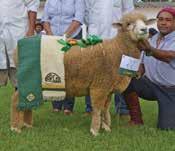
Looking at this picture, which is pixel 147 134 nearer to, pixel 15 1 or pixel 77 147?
pixel 77 147

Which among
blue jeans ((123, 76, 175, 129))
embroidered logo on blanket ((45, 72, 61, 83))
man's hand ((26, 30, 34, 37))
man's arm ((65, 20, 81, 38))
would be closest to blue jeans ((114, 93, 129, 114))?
blue jeans ((123, 76, 175, 129))

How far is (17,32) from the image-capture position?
21.9 feet

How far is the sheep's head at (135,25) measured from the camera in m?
5.66

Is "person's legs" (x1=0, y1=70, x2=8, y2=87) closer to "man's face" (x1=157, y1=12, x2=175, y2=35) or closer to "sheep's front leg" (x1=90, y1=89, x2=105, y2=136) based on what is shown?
"sheep's front leg" (x1=90, y1=89, x2=105, y2=136)

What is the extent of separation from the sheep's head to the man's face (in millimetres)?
513

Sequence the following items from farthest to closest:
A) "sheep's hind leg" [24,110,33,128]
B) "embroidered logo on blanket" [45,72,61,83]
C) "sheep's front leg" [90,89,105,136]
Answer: "sheep's hind leg" [24,110,33,128], "sheep's front leg" [90,89,105,136], "embroidered logo on blanket" [45,72,61,83]

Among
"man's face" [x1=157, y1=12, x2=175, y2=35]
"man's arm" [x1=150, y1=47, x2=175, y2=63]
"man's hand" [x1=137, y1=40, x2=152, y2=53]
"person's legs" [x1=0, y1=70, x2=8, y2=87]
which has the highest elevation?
"man's face" [x1=157, y1=12, x2=175, y2=35]

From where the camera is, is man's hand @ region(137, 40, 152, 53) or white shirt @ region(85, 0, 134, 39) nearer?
man's hand @ region(137, 40, 152, 53)

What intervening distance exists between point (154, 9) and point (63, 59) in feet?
44.3

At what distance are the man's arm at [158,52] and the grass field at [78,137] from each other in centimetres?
87

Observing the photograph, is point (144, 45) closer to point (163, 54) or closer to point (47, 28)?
point (163, 54)

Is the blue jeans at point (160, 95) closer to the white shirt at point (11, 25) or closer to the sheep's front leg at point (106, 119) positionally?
the sheep's front leg at point (106, 119)

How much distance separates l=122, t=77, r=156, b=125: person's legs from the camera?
6.62 metres

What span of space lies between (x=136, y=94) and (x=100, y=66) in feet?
3.50
